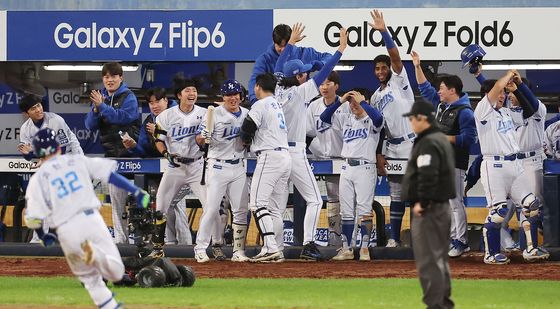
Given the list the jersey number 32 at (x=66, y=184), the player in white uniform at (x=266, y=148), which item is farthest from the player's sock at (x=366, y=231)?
the jersey number 32 at (x=66, y=184)

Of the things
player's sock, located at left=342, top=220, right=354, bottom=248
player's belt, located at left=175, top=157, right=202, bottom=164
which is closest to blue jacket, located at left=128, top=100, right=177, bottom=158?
player's belt, located at left=175, top=157, right=202, bottom=164

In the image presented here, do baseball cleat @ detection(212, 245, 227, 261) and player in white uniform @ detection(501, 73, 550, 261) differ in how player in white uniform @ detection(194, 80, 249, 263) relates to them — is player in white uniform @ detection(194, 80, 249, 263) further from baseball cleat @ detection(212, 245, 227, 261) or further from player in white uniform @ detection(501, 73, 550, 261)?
player in white uniform @ detection(501, 73, 550, 261)

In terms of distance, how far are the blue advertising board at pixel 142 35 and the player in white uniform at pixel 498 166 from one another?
298 centimetres

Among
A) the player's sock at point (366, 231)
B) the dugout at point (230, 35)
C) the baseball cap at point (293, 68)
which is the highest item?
the dugout at point (230, 35)

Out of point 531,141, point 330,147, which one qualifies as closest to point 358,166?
point 330,147

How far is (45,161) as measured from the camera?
773cm

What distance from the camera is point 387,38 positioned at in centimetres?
→ 1200

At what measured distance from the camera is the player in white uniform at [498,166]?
460 inches

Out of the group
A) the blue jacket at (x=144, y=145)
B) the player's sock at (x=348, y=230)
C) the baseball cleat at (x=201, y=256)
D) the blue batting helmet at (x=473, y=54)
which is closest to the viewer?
the blue batting helmet at (x=473, y=54)

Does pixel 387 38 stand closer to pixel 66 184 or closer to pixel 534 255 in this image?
pixel 534 255

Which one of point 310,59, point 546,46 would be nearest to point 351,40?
point 310,59

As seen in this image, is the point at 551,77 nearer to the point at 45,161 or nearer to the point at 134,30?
the point at 134,30

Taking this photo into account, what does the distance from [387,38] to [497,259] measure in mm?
2516

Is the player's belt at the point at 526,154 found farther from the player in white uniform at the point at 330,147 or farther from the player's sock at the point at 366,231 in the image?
the player in white uniform at the point at 330,147
